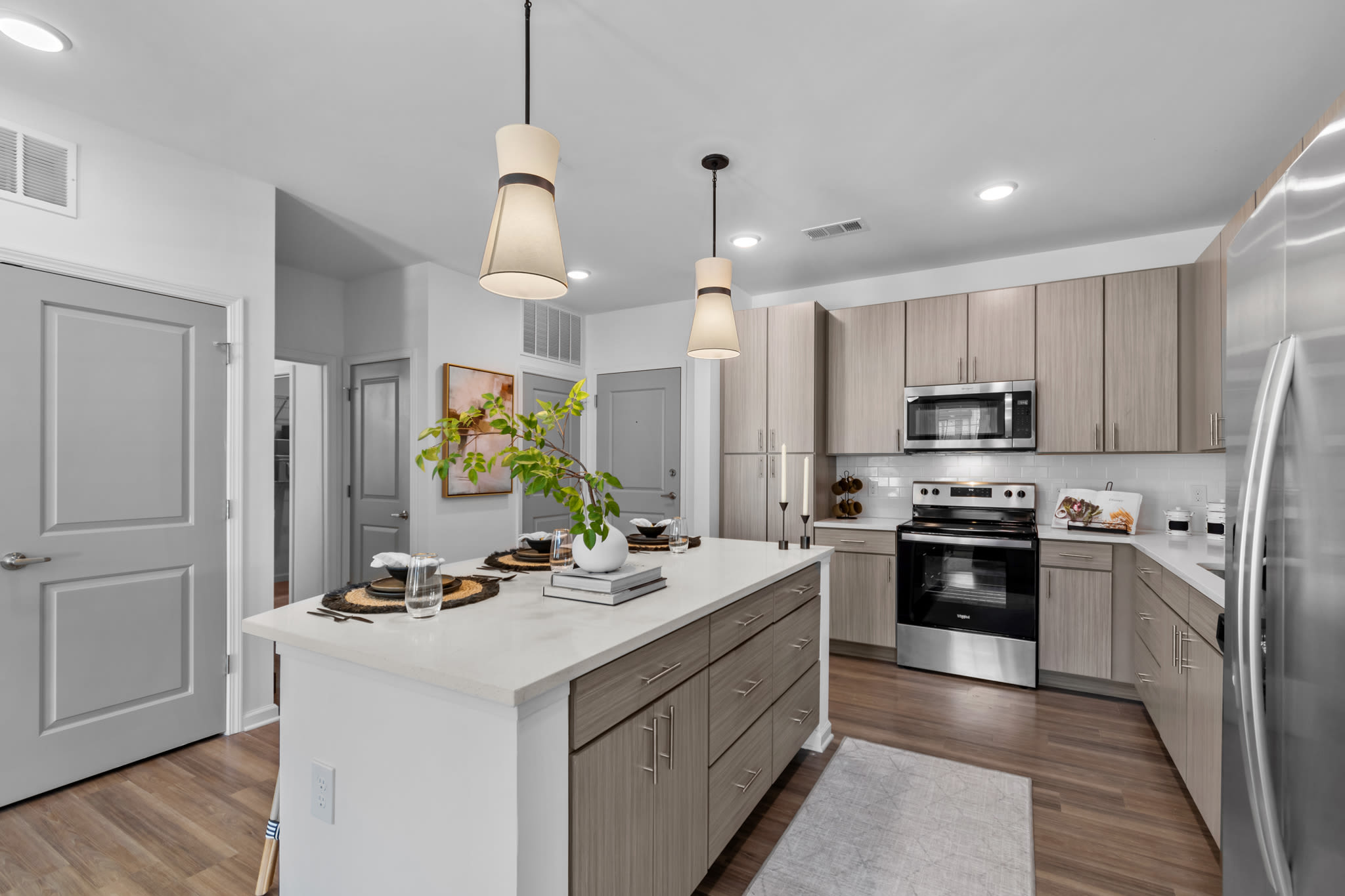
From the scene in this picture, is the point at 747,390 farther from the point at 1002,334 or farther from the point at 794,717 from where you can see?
the point at 794,717

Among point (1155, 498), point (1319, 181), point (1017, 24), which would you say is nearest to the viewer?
point (1319, 181)

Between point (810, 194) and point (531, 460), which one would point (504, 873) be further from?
point (810, 194)

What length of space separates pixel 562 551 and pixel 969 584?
2646 mm

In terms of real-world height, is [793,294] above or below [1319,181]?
above

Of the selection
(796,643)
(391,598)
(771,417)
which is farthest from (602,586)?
(771,417)

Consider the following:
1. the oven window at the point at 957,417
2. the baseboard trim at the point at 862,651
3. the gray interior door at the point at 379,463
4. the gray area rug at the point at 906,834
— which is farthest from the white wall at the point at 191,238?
the oven window at the point at 957,417

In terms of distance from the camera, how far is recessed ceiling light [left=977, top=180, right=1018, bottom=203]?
305 centimetres

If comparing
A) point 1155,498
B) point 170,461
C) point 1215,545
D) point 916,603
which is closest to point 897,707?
point 916,603

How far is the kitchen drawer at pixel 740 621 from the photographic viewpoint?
1827 mm

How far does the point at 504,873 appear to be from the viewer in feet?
3.82

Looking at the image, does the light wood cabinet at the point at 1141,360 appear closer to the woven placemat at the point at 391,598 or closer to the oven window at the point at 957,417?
the oven window at the point at 957,417

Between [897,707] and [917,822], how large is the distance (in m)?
1.08

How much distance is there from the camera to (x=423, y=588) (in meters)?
1.54

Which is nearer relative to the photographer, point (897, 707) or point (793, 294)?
point (897, 707)
